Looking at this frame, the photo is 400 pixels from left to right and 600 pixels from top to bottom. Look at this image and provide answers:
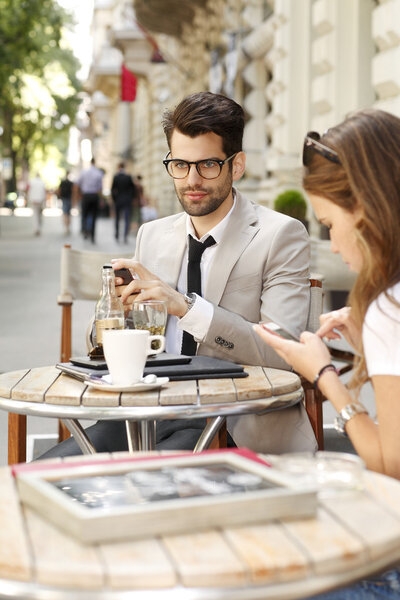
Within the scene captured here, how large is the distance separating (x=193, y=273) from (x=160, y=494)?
6.97 ft

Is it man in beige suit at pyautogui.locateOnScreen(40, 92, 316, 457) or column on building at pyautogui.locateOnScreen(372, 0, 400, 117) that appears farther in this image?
column on building at pyautogui.locateOnScreen(372, 0, 400, 117)

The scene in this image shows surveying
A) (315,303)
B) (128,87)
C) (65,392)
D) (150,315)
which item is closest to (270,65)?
(315,303)

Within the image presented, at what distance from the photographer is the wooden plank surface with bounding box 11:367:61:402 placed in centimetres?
276

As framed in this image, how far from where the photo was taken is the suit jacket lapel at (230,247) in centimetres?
357

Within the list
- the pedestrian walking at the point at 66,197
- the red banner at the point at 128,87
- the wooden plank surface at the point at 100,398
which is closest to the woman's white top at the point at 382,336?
the wooden plank surface at the point at 100,398

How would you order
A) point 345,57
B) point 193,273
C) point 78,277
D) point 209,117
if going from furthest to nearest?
point 345,57 → point 78,277 → point 193,273 → point 209,117

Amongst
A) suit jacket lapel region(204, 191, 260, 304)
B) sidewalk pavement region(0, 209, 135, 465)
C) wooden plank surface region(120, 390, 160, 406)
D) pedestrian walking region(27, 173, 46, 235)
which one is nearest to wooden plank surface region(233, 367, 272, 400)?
wooden plank surface region(120, 390, 160, 406)

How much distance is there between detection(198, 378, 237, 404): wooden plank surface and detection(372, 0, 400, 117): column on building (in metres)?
5.84

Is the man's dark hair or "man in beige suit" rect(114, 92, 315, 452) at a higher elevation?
the man's dark hair

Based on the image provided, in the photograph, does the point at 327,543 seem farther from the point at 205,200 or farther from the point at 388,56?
the point at 388,56

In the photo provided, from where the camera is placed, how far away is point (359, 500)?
1709 mm

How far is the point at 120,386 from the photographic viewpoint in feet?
8.71

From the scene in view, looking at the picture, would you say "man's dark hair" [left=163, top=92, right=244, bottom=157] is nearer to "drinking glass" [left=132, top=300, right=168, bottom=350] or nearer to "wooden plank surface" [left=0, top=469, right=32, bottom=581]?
"drinking glass" [left=132, top=300, right=168, bottom=350]

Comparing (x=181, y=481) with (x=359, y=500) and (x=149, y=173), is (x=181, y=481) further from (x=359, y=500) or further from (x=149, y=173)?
(x=149, y=173)
